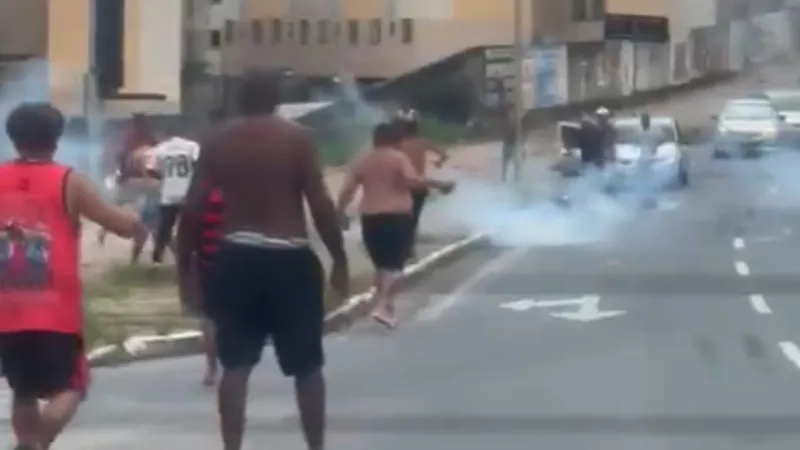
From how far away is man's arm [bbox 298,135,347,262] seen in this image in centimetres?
910

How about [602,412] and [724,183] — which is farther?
[724,183]

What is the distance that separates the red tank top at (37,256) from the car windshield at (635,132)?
30.1m

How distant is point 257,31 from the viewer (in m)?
53.5

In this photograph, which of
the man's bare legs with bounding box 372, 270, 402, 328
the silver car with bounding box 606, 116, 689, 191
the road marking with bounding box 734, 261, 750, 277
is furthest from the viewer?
the silver car with bounding box 606, 116, 689, 191

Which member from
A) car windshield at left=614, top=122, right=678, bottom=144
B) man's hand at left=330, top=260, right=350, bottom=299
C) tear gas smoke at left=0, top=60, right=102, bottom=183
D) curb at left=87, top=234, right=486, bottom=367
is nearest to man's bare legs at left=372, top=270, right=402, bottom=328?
curb at left=87, top=234, right=486, bottom=367

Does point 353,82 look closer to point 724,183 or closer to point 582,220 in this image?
point 724,183

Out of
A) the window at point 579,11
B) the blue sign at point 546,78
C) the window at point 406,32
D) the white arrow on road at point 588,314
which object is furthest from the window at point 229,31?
the white arrow on road at point 588,314

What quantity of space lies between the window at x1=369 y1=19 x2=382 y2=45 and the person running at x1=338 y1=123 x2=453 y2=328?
Answer: 125ft

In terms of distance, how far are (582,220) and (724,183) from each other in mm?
10382

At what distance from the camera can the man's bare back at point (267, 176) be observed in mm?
9078

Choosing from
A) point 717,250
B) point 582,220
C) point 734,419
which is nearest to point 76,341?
point 734,419

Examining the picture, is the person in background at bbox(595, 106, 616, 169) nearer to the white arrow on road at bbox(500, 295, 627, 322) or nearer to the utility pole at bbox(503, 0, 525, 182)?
the utility pole at bbox(503, 0, 525, 182)

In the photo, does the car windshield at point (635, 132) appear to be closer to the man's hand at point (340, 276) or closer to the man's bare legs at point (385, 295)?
the man's bare legs at point (385, 295)

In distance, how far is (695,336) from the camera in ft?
53.9
